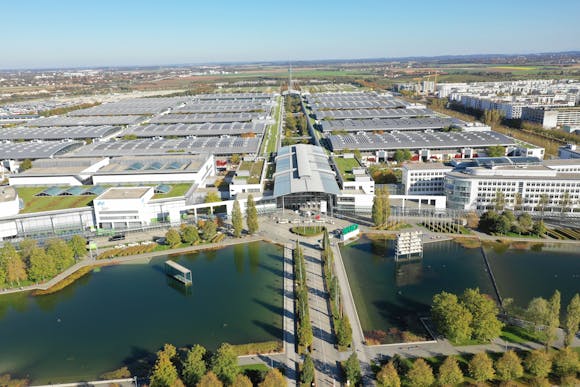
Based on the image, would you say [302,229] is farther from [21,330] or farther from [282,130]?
[282,130]

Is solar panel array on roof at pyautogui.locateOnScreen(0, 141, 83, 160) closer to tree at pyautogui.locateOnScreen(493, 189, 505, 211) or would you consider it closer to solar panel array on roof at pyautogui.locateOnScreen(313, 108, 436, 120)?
solar panel array on roof at pyautogui.locateOnScreen(313, 108, 436, 120)

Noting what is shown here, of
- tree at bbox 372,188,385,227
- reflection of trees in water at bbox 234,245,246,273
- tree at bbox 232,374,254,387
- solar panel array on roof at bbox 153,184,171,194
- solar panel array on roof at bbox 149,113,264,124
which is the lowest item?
reflection of trees in water at bbox 234,245,246,273

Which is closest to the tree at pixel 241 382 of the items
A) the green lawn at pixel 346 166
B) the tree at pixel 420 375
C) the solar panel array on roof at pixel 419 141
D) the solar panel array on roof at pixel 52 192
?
the tree at pixel 420 375

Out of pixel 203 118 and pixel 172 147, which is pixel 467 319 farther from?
pixel 203 118

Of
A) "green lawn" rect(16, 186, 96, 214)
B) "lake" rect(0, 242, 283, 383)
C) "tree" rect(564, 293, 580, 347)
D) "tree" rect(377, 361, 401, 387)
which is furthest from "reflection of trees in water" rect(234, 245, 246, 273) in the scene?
"tree" rect(564, 293, 580, 347)

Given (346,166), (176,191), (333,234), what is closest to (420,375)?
(333,234)

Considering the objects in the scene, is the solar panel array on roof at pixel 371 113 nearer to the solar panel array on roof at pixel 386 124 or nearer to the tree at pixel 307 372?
the solar panel array on roof at pixel 386 124
